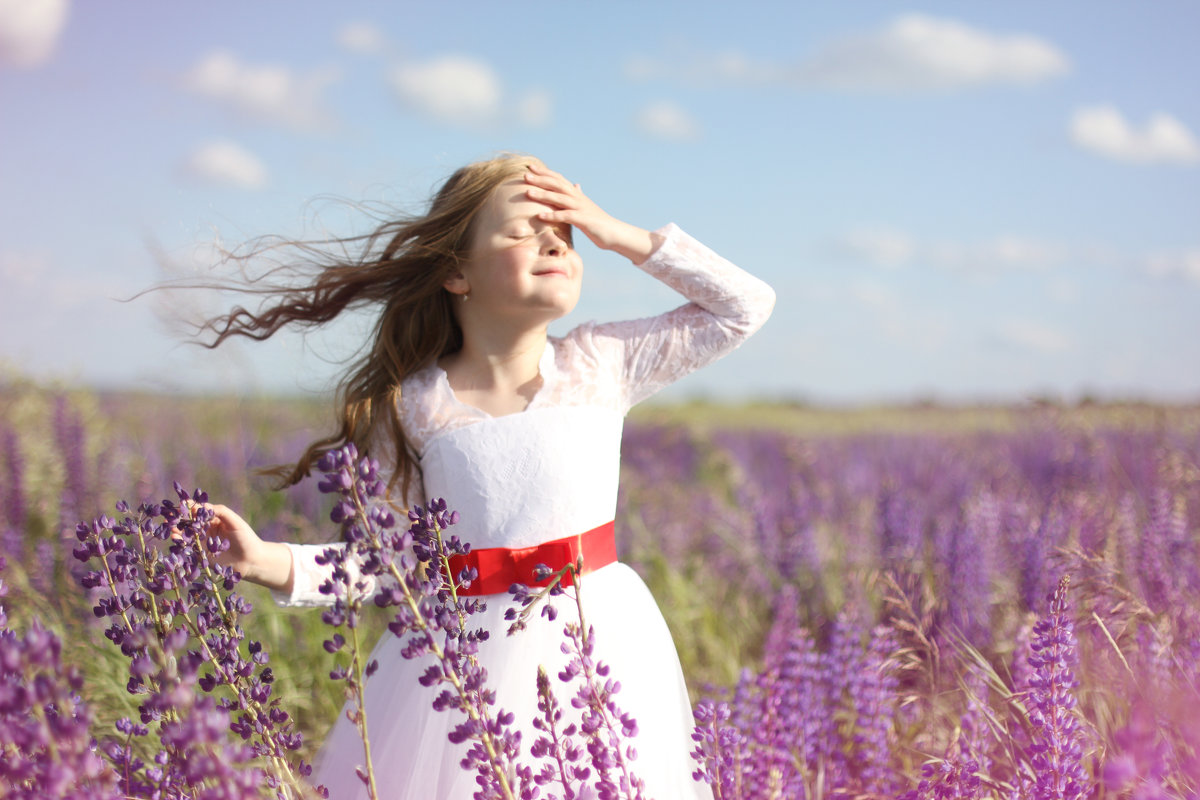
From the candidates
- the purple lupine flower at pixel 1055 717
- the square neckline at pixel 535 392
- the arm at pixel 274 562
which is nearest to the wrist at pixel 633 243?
the square neckline at pixel 535 392

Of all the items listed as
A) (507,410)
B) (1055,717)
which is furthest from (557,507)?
(1055,717)

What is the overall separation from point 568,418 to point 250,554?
0.77 meters

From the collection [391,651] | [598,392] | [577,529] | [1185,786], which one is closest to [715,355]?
[598,392]

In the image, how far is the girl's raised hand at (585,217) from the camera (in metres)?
2.21

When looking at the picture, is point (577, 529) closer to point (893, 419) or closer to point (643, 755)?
point (643, 755)

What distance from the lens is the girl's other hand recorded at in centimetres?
190

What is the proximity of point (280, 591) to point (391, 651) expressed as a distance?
0.96ft

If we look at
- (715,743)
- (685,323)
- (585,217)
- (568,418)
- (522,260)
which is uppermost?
(585,217)

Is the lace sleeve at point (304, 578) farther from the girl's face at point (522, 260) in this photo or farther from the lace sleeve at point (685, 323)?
the lace sleeve at point (685, 323)

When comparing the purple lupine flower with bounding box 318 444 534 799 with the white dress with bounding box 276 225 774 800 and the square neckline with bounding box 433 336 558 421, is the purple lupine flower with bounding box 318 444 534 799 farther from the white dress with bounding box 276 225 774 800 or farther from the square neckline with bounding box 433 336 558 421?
the square neckline with bounding box 433 336 558 421

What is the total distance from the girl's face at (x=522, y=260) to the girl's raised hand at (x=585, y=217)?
0.09 feet

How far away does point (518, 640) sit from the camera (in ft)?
6.54

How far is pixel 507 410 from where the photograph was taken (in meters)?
2.28

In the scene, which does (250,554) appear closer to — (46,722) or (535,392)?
(535,392)
